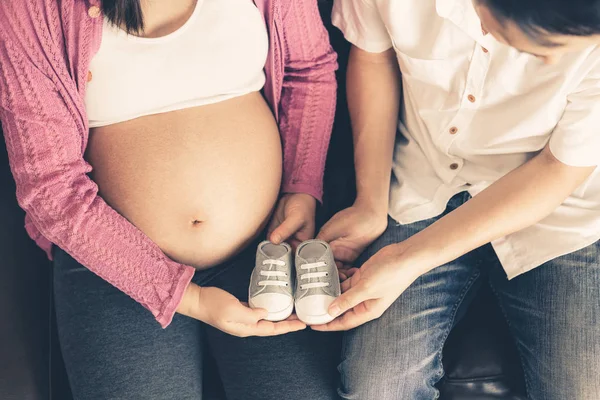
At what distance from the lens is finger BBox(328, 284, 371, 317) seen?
942 mm

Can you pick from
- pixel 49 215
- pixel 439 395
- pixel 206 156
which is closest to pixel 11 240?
pixel 49 215

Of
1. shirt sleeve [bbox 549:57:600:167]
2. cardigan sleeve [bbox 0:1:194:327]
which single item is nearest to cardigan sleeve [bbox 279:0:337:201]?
cardigan sleeve [bbox 0:1:194:327]

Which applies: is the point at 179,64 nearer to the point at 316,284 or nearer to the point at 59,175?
the point at 59,175

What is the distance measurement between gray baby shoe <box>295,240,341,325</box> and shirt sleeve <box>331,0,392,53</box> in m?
0.40

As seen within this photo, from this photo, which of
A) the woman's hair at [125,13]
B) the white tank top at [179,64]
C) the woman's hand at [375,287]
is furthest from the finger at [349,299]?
the woman's hair at [125,13]

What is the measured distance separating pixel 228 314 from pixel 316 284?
0.17m

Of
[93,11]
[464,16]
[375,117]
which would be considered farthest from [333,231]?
[93,11]

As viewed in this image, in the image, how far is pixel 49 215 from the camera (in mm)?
944

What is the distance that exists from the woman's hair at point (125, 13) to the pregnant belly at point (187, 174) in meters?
0.17

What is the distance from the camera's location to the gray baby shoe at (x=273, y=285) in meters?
0.96

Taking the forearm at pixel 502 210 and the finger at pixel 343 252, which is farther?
the finger at pixel 343 252

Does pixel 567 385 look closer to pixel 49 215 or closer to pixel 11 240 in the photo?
pixel 49 215

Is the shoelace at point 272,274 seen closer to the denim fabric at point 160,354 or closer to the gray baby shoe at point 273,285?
the gray baby shoe at point 273,285

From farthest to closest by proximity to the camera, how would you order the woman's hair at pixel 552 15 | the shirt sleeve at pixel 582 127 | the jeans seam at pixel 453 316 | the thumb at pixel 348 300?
the jeans seam at pixel 453 316 < the thumb at pixel 348 300 < the shirt sleeve at pixel 582 127 < the woman's hair at pixel 552 15
